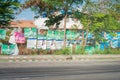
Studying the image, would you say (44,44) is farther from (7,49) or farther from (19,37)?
(7,49)

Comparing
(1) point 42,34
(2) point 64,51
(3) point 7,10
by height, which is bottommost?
(2) point 64,51

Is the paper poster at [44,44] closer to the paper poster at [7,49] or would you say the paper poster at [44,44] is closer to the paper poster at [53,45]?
the paper poster at [53,45]

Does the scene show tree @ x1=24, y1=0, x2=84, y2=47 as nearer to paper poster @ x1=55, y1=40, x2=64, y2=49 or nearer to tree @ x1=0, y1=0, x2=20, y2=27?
paper poster @ x1=55, y1=40, x2=64, y2=49

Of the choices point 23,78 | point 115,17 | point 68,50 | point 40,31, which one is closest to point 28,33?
point 40,31

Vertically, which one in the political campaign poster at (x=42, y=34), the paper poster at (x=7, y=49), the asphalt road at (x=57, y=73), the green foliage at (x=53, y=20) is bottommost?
the asphalt road at (x=57, y=73)

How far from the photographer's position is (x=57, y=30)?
1188 inches

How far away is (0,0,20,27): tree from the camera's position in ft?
82.8

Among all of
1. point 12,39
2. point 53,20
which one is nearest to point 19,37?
point 12,39

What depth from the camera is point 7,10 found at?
1001 inches

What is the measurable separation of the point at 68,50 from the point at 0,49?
505 centimetres

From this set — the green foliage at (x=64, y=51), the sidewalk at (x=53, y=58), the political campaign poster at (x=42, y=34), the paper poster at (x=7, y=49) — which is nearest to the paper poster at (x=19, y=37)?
the paper poster at (x=7, y=49)

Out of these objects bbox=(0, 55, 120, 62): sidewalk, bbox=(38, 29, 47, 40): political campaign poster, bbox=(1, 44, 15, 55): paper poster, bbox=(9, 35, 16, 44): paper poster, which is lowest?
bbox=(0, 55, 120, 62): sidewalk

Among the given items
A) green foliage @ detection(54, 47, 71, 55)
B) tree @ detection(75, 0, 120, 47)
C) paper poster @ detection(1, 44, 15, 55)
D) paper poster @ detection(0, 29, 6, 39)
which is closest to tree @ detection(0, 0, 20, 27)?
paper poster @ detection(0, 29, 6, 39)

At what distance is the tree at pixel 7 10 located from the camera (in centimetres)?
2523
